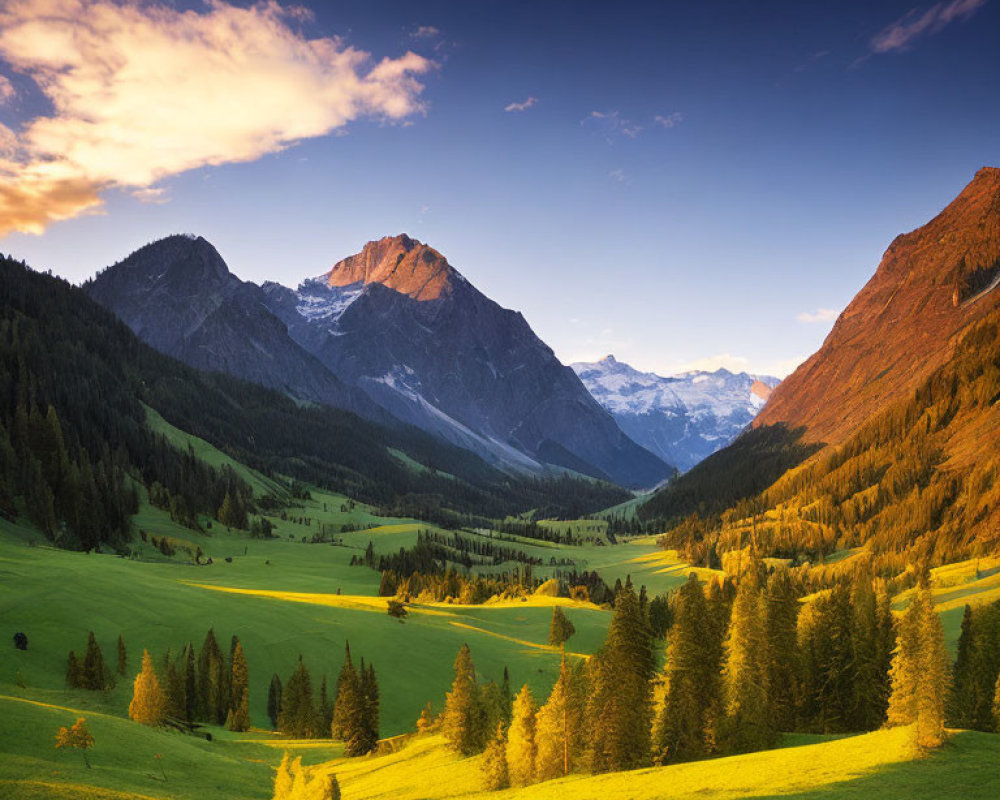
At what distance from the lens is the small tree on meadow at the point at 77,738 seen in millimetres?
48625

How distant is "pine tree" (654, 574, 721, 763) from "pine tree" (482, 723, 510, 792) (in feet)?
43.4

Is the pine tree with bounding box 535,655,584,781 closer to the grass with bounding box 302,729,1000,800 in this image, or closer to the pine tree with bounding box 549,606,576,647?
the grass with bounding box 302,729,1000,800

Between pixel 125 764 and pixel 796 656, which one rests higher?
pixel 796 656

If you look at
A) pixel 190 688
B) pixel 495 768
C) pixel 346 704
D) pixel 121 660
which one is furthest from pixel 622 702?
pixel 121 660

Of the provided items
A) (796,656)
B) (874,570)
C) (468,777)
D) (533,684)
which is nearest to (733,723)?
(796,656)

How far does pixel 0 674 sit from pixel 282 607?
5483cm

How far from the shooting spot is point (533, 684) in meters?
111

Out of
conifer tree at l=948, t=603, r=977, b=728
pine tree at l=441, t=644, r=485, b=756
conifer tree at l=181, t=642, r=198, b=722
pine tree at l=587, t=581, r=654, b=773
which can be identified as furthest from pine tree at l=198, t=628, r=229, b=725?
conifer tree at l=948, t=603, r=977, b=728

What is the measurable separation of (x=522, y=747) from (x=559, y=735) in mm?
3734

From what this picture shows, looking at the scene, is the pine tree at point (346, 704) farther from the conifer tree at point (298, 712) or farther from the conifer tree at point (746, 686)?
the conifer tree at point (746, 686)

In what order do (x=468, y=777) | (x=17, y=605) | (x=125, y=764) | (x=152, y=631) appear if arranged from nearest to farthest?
(x=125, y=764) → (x=468, y=777) → (x=17, y=605) → (x=152, y=631)

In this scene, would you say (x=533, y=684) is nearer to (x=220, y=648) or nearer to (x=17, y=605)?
(x=220, y=648)

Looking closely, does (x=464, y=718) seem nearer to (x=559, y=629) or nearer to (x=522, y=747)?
(x=522, y=747)

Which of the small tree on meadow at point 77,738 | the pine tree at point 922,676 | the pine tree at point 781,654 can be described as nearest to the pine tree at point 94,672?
the small tree on meadow at point 77,738
